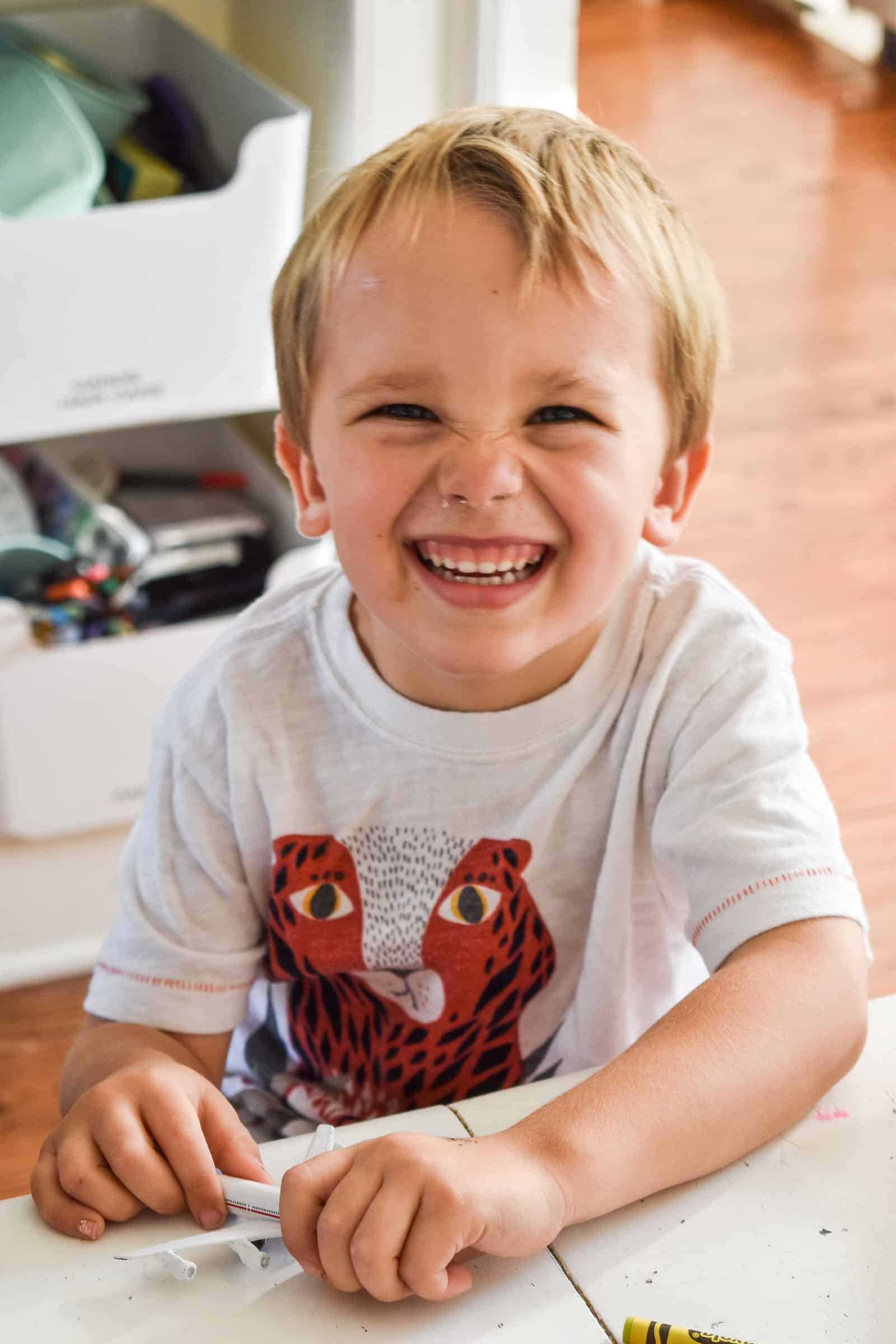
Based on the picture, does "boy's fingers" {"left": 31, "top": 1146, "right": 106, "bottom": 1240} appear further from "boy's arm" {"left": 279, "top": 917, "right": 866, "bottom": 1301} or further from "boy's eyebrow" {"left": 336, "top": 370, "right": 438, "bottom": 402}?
"boy's eyebrow" {"left": 336, "top": 370, "right": 438, "bottom": 402}

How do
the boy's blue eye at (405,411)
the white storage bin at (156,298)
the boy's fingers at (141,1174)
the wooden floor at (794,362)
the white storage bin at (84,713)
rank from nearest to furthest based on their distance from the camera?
the boy's fingers at (141,1174) < the boy's blue eye at (405,411) < the white storage bin at (156,298) < the white storage bin at (84,713) < the wooden floor at (794,362)

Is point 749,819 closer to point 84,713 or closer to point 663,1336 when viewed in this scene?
point 663,1336

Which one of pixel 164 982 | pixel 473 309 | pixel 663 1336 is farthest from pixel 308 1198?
pixel 473 309

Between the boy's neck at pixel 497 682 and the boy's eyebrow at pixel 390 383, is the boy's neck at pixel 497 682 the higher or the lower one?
the lower one

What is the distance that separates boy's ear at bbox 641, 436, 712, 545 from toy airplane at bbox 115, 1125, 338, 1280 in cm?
35

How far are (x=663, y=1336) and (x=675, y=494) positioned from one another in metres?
0.44

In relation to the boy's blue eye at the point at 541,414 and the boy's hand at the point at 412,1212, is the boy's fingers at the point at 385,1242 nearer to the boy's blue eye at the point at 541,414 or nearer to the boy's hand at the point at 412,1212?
the boy's hand at the point at 412,1212

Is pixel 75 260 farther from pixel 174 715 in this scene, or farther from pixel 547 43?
pixel 174 715

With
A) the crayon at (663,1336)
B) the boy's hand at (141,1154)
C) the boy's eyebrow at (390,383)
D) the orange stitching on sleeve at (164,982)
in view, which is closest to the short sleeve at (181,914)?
the orange stitching on sleeve at (164,982)

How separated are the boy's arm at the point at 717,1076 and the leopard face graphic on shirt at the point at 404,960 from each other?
0.54 feet

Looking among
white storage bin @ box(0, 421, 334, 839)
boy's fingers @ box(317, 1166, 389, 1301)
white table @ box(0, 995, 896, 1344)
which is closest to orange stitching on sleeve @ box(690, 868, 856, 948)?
white table @ box(0, 995, 896, 1344)

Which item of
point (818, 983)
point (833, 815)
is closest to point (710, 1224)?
point (818, 983)

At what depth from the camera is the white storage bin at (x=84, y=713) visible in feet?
4.52

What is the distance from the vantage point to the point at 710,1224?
0.58m
